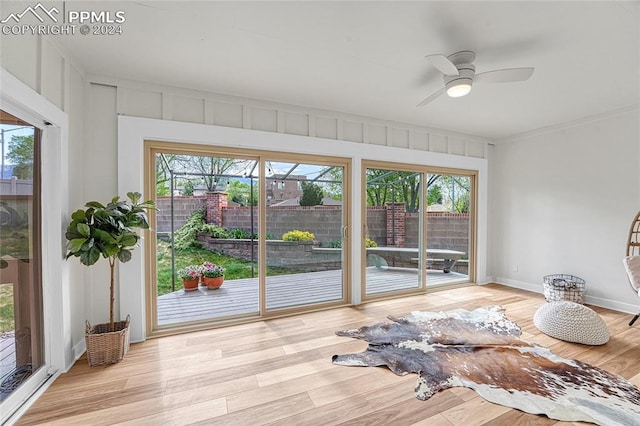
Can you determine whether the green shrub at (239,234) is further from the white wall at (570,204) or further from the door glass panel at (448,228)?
the white wall at (570,204)

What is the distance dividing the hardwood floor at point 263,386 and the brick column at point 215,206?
124 cm

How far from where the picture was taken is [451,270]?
481 cm

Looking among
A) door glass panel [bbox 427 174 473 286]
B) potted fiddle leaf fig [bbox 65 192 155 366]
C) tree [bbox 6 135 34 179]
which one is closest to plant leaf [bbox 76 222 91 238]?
potted fiddle leaf fig [bbox 65 192 155 366]

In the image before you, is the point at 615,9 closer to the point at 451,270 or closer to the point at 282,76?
the point at 282,76

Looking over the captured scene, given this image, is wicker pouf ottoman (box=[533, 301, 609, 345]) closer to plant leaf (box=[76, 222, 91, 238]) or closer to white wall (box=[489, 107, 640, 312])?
white wall (box=[489, 107, 640, 312])

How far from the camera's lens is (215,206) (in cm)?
318

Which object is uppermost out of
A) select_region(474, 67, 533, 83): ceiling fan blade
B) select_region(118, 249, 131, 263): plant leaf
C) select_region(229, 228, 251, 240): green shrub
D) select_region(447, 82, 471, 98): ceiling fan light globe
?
select_region(474, 67, 533, 83): ceiling fan blade

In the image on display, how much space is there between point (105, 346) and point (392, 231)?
3574 millimetres

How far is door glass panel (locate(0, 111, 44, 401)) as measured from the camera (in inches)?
68.6

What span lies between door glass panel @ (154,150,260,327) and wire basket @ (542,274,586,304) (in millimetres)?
4025

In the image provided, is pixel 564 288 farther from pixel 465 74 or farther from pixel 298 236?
pixel 298 236

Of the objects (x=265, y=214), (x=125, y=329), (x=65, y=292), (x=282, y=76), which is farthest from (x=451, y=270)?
(x=65, y=292)

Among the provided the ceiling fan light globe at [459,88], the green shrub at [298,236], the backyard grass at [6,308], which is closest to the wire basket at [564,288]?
the ceiling fan light globe at [459,88]

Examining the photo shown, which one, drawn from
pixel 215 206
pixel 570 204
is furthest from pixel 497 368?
pixel 570 204
